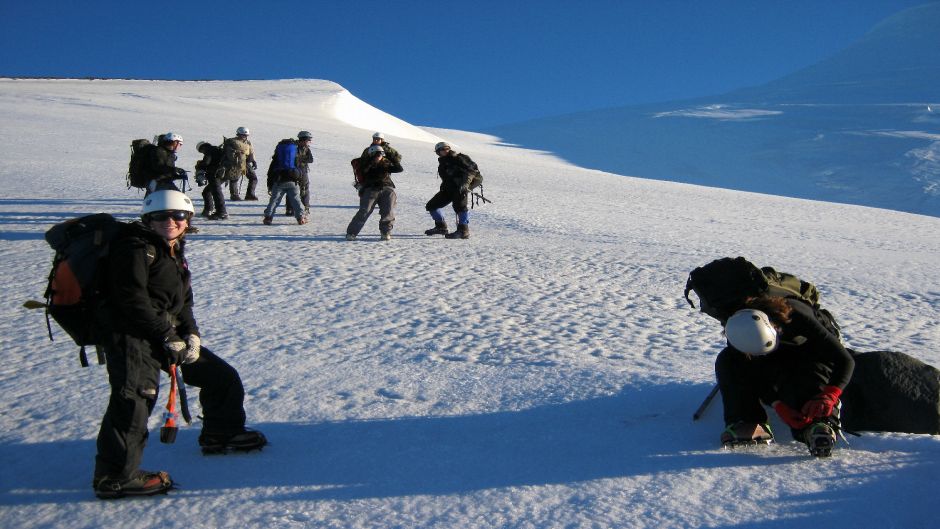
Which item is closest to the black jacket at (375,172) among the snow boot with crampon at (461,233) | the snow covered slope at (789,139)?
the snow boot with crampon at (461,233)

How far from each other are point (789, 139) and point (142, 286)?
196 feet

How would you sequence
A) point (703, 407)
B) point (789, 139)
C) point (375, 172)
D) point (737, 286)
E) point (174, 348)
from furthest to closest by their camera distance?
1. point (789, 139)
2. point (375, 172)
3. point (703, 407)
4. point (737, 286)
5. point (174, 348)

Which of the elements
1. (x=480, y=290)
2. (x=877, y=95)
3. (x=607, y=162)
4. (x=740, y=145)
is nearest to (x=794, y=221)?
(x=480, y=290)

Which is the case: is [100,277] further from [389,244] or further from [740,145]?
[740,145]

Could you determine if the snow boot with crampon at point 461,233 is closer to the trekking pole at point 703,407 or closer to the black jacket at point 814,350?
the trekking pole at point 703,407

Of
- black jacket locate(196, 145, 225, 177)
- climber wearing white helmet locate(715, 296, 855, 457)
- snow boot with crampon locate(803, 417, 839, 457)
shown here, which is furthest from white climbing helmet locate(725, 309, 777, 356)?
black jacket locate(196, 145, 225, 177)

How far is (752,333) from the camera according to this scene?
125 inches

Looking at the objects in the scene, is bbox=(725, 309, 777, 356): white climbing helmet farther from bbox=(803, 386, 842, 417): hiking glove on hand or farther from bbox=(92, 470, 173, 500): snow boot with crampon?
bbox=(92, 470, 173, 500): snow boot with crampon

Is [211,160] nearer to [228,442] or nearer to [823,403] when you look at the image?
[228,442]

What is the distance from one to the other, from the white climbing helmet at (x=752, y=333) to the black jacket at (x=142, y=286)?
8.19 feet

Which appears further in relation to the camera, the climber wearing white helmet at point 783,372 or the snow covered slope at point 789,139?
the snow covered slope at point 789,139

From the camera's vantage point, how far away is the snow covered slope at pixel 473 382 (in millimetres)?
3207

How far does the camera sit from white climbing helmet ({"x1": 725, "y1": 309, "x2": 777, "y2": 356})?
10.4 ft

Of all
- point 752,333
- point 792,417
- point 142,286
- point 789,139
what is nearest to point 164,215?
point 142,286
